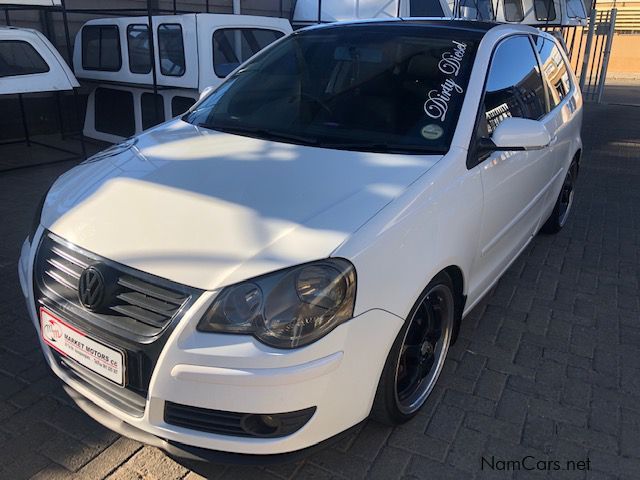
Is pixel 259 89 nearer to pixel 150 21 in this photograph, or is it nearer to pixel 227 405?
pixel 227 405

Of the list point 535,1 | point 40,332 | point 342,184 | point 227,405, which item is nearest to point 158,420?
point 227,405

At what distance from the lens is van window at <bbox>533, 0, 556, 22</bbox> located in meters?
13.3

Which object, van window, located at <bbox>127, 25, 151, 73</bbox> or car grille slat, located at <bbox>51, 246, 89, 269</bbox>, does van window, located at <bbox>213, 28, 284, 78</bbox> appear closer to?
van window, located at <bbox>127, 25, 151, 73</bbox>

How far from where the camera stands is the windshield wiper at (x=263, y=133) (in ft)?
9.05

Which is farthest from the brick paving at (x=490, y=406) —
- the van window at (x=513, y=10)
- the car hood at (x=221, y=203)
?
the van window at (x=513, y=10)

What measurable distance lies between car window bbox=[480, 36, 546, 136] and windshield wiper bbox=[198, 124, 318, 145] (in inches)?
34.9

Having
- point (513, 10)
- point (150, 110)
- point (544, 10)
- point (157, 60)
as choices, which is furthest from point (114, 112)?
point (544, 10)

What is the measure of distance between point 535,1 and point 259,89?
12.3 metres

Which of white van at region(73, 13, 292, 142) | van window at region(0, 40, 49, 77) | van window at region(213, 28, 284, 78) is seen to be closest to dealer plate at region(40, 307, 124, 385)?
white van at region(73, 13, 292, 142)

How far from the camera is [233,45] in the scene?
6.74 metres

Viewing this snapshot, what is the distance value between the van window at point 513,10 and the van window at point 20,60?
34.0 ft

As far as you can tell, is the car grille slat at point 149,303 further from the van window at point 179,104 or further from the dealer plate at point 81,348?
the van window at point 179,104

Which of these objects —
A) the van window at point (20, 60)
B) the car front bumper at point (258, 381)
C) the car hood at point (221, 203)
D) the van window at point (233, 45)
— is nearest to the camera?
the car front bumper at point (258, 381)

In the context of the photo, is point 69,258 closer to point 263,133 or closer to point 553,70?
point 263,133
